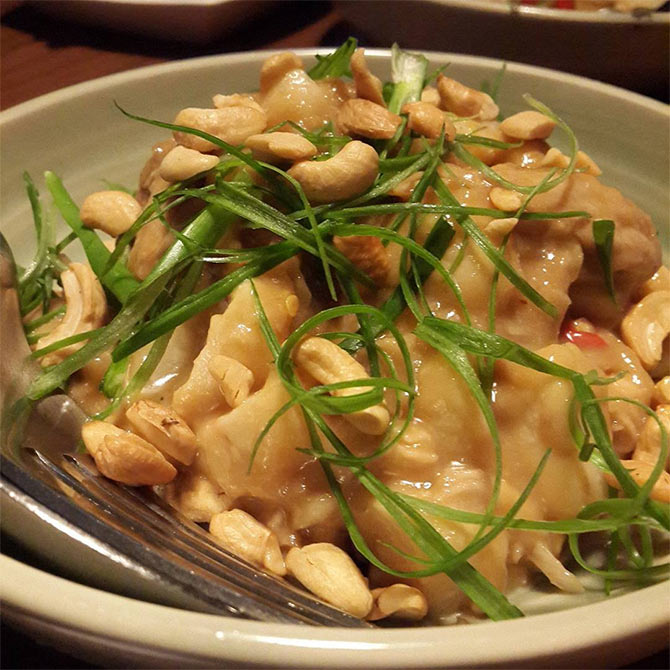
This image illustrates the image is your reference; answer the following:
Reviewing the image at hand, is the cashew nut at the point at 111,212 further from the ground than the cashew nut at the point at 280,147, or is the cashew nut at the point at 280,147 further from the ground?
the cashew nut at the point at 280,147

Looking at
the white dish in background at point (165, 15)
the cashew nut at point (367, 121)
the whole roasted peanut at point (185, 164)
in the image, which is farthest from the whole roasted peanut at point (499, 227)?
the white dish in background at point (165, 15)

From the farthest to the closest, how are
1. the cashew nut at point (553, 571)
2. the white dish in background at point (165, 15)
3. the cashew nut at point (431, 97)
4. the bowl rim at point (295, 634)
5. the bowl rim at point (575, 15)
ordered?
1. the white dish in background at point (165, 15)
2. the bowl rim at point (575, 15)
3. the cashew nut at point (431, 97)
4. the cashew nut at point (553, 571)
5. the bowl rim at point (295, 634)

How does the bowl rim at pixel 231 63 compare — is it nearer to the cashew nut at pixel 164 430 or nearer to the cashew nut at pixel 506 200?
the cashew nut at pixel 506 200

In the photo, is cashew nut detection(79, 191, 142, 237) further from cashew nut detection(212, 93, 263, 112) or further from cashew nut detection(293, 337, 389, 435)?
cashew nut detection(293, 337, 389, 435)

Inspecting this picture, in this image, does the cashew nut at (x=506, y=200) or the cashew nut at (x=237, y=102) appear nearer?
the cashew nut at (x=506, y=200)

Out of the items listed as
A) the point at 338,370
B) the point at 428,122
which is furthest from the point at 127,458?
the point at 428,122

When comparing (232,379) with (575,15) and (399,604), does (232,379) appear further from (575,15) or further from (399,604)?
(575,15)

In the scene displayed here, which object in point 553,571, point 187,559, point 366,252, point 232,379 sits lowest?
point 553,571
